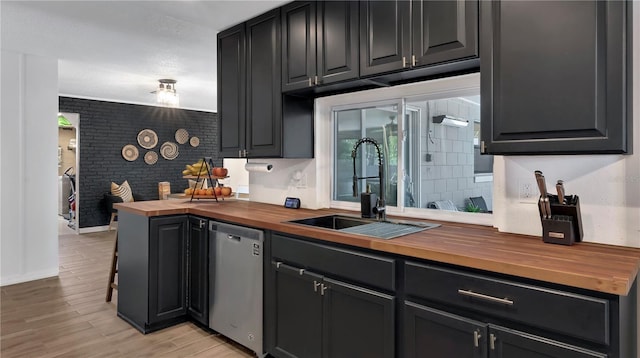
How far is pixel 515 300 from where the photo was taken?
4.52ft

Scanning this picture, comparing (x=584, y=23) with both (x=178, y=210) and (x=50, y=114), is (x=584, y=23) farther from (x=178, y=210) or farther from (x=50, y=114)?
(x=50, y=114)

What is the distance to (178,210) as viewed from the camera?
303 centimetres

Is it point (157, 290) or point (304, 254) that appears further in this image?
point (157, 290)

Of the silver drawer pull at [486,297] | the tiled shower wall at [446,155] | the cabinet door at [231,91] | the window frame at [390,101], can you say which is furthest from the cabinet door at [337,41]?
the silver drawer pull at [486,297]

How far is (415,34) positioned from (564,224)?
1162 mm

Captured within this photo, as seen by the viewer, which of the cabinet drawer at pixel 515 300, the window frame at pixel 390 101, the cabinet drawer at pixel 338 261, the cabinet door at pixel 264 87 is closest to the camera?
the cabinet drawer at pixel 515 300

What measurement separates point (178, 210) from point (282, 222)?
110cm

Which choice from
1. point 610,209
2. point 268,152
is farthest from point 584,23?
point 268,152

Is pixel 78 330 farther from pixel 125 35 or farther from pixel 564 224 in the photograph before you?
pixel 564 224

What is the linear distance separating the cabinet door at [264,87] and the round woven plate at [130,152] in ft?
18.1

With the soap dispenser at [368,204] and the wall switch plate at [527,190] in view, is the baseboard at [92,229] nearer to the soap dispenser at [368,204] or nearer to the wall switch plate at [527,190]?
the soap dispenser at [368,204]

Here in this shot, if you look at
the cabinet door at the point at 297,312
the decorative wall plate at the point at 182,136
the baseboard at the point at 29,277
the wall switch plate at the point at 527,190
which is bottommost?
the baseboard at the point at 29,277

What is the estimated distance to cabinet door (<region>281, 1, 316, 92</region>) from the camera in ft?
8.61

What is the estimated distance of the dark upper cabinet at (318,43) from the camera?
238 centimetres
